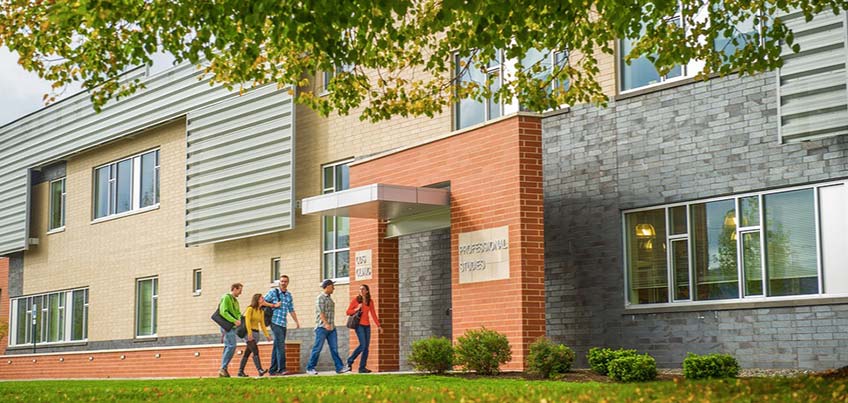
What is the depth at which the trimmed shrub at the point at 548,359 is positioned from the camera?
17.3 m

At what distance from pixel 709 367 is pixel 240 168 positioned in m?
16.0

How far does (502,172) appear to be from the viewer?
20.0 m

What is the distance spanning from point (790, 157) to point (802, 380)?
5.03 meters

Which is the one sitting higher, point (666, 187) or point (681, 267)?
point (666, 187)

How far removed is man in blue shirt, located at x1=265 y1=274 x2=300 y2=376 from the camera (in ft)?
70.7

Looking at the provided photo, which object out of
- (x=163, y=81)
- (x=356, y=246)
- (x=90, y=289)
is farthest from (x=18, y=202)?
(x=356, y=246)

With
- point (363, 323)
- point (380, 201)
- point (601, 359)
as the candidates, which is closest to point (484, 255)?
point (380, 201)

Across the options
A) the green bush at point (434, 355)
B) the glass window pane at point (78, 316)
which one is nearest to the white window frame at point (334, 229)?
the green bush at point (434, 355)

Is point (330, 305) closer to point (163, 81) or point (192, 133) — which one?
point (192, 133)

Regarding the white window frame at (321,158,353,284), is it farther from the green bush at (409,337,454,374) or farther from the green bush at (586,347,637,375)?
the green bush at (586,347,637,375)

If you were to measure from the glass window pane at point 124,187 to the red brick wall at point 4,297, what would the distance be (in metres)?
8.43

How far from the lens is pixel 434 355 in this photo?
18.8 m

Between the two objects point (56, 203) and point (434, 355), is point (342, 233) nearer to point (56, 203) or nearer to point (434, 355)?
point (434, 355)

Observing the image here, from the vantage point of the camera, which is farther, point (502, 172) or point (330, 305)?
point (330, 305)
